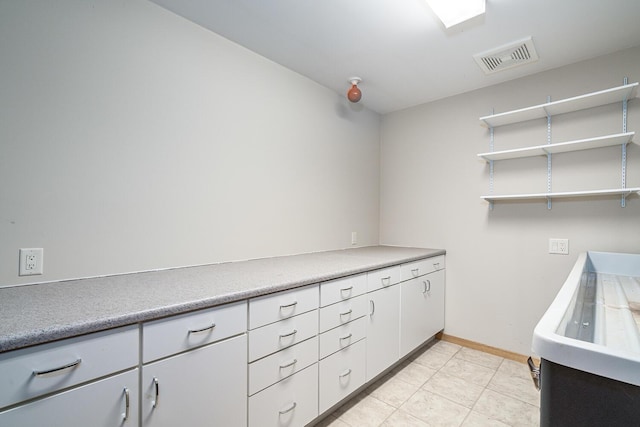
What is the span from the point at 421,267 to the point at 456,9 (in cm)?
184

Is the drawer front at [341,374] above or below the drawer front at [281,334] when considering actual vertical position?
below

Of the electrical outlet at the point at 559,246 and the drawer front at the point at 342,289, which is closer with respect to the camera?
the drawer front at the point at 342,289

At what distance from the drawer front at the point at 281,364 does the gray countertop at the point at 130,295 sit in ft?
1.05

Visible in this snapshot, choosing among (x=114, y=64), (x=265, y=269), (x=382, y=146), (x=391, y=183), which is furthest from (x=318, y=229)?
(x=114, y=64)

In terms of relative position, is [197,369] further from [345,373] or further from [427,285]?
[427,285]

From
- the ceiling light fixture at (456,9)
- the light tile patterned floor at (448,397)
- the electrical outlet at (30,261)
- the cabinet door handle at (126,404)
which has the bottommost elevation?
the light tile patterned floor at (448,397)

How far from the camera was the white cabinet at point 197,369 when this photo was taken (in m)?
1.03

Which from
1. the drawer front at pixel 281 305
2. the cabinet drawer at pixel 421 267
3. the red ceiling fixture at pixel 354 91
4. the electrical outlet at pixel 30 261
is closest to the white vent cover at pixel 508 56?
the red ceiling fixture at pixel 354 91

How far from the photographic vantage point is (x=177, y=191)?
1.75 meters

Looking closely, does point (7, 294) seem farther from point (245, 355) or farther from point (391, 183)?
point (391, 183)

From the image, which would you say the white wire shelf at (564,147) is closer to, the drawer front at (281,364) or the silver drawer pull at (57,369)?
the drawer front at (281,364)

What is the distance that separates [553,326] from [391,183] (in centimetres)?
268

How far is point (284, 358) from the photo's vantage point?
145cm

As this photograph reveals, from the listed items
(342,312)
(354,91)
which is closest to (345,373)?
(342,312)
